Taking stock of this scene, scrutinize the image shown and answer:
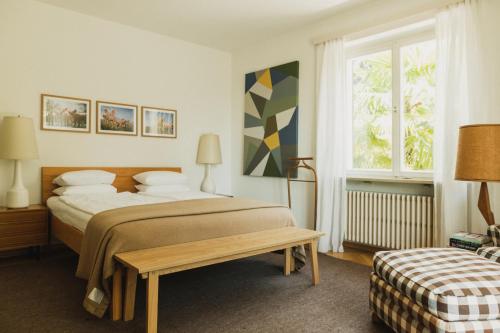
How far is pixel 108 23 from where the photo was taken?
3955 millimetres

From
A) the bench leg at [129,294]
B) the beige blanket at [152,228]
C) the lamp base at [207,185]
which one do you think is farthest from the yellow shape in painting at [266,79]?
the bench leg at [129,294]

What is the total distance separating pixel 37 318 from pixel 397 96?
11.5 feet

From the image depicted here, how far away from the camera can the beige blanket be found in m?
1.96

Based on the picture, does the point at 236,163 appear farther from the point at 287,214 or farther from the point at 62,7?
the point at 62,7

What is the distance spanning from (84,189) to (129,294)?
5.82 ft

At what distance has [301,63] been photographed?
4105 millimetres

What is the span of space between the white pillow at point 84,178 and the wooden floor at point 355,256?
2.48 m

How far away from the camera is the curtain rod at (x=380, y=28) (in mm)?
3074

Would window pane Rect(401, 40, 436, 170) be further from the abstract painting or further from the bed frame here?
the bed frame

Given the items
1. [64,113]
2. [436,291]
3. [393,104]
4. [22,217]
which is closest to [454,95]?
[393,104]

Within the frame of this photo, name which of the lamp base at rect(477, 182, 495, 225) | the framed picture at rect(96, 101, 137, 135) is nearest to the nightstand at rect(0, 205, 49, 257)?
the framed picture at rect(96, 101, 137, 135)

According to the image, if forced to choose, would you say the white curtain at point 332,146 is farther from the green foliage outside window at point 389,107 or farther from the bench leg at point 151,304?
the bench leg at point 151,304

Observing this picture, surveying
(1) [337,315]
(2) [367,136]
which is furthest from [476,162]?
(2) [367,136]

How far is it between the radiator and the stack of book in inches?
26.7
